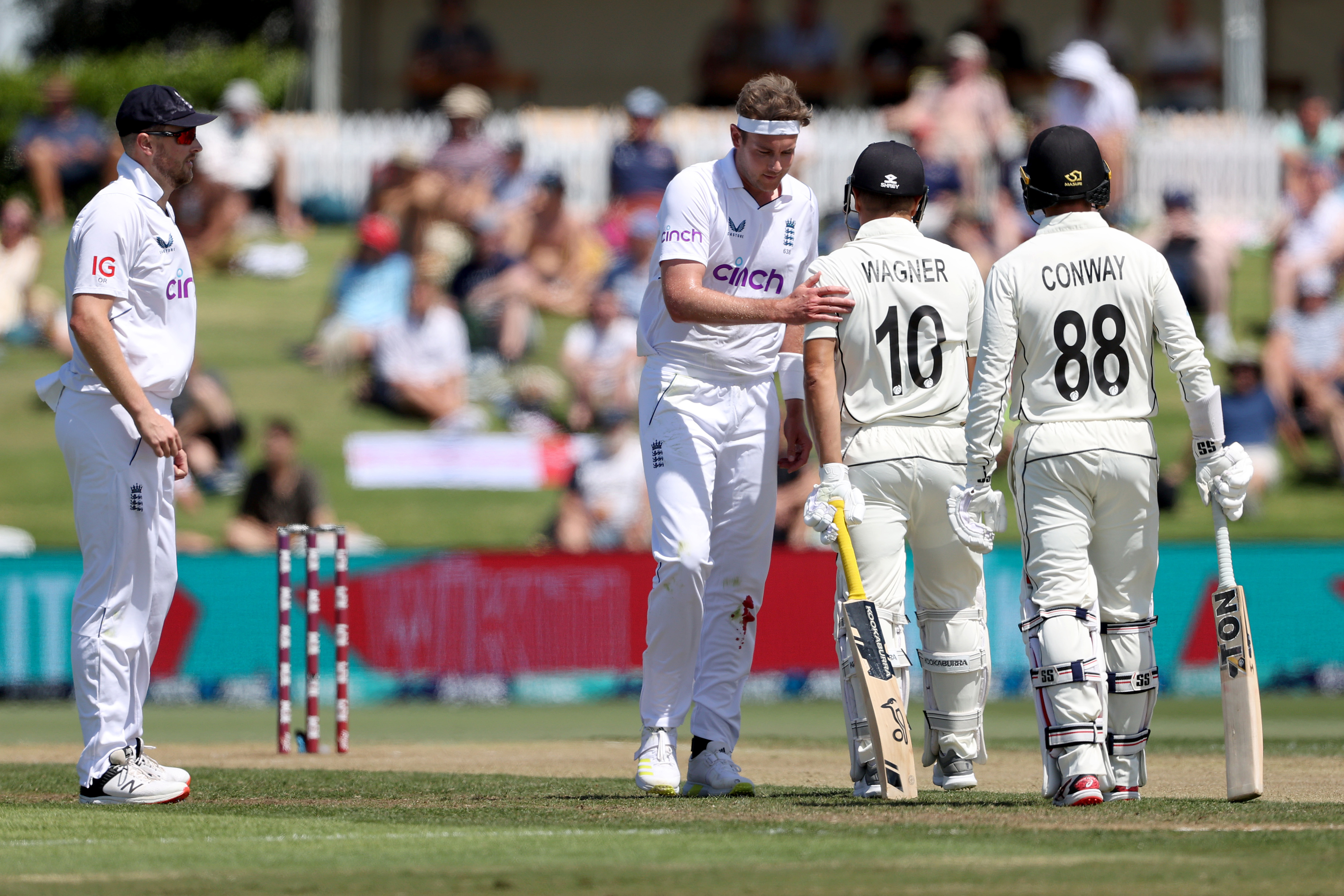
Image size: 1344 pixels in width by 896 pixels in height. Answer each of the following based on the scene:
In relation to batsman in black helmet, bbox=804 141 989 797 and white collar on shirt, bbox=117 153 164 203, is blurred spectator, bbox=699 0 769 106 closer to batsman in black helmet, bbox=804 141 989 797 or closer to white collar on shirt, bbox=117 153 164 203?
batsman in black helmet, bbox=804 141 989 797

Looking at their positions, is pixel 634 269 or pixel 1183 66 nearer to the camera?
pixel 634 269

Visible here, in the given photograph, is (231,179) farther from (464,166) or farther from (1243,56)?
(1243,56)

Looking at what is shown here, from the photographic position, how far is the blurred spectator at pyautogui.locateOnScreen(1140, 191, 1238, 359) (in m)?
18.7

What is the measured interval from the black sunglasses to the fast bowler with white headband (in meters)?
1.91

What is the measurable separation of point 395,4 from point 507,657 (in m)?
15.5

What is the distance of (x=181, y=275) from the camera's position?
742cm

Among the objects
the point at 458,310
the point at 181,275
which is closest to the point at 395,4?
the point at 458,310

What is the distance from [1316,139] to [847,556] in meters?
16.0

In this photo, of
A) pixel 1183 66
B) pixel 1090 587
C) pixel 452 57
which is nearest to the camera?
pixel 1090 587

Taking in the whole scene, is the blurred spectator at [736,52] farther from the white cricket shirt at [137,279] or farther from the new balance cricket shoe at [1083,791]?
the new balance cricket shoe at [1083,791]

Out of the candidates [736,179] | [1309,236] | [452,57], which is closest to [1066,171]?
[736,179]

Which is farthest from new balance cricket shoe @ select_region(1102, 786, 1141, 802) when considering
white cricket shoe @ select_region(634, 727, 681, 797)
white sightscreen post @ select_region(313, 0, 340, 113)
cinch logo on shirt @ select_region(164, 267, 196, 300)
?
white sightscreen post @ select_region(313, 0, 340, 113)

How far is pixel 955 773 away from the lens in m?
7.51

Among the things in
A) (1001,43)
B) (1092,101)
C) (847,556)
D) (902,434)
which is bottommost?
(847,556)
